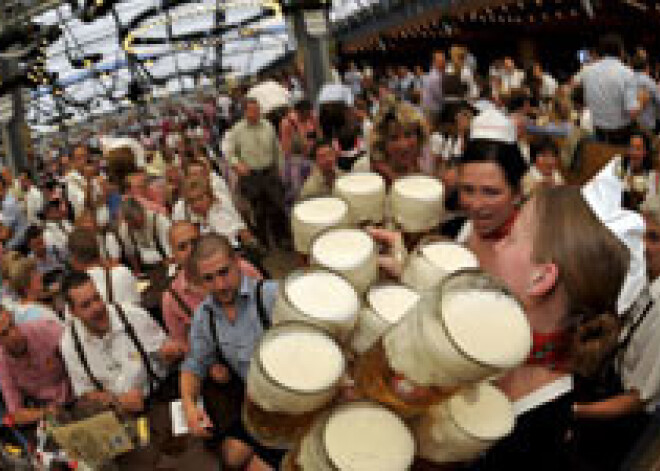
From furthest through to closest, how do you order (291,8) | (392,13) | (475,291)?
(392,13), (291,8), (475,291)

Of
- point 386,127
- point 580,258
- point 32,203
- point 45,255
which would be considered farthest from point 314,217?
point 32,203

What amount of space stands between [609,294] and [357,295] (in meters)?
0.35

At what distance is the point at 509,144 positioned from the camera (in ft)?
4.36

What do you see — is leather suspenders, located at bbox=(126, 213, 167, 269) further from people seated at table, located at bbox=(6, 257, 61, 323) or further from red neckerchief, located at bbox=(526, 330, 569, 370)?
red neckerchief, located at bbox=(526, 330, 569, 370)

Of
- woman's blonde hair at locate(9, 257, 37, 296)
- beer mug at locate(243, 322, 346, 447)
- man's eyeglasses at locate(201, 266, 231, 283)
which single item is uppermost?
beer mug at locate(243, 322, 346, 447)

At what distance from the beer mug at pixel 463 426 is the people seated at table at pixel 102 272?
7.26 ft

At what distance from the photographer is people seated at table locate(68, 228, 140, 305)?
2.91 meters

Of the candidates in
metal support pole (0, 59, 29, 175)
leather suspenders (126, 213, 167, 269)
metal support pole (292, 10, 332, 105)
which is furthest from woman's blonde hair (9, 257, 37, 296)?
metal support pole (0, 59, 29, 175)

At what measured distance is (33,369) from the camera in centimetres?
236

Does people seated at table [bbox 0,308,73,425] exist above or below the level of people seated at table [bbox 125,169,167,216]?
below

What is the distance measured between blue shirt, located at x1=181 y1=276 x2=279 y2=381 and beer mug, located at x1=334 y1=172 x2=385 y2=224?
0.37 metres

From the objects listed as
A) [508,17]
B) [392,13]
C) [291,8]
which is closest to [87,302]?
[291,8]

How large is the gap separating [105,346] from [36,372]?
14.0 inches

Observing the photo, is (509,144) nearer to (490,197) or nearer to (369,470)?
(490,197)
